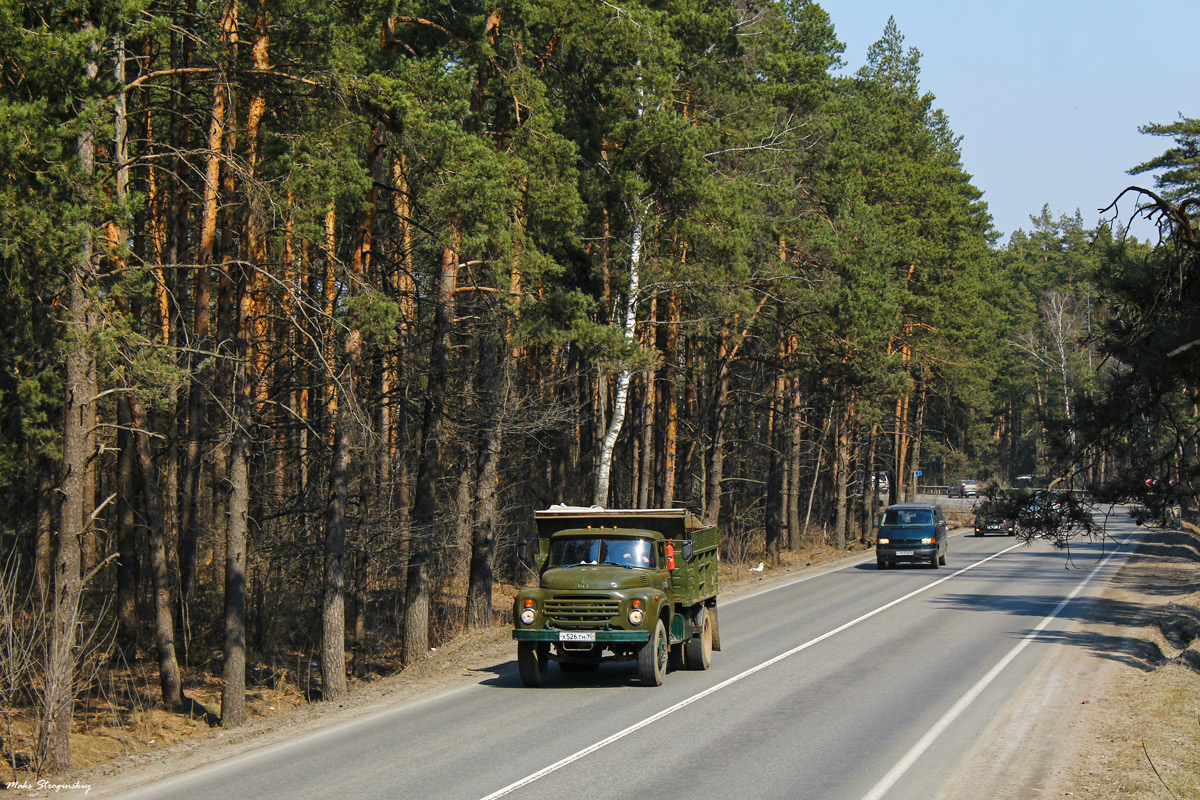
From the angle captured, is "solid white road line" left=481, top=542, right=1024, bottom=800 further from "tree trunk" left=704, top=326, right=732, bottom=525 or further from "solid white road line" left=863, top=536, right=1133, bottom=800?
"tree trunk" left=704, top=326, right=732, bottom=525

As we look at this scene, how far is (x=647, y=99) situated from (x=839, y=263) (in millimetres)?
11638

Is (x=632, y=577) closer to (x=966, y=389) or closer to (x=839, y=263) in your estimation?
(x=839, y=263)

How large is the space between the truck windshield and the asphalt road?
1.65 meters

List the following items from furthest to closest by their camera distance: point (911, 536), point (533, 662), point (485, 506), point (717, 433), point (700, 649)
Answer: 1. point (717, 433)
2. point (911, 536)
3. point (485, 506)
4. point (700, 649)
5. point (533, 662)

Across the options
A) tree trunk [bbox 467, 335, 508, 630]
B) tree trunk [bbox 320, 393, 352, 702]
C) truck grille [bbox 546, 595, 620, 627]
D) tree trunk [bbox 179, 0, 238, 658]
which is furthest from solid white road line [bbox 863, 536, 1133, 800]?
tree trunk [bbox 179, 0, 238, 658]

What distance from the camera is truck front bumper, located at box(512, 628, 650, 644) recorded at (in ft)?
43.7

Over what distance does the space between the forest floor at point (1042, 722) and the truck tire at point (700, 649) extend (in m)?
A: 3.02

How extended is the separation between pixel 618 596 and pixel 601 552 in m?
1.25

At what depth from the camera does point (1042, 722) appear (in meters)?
11.5

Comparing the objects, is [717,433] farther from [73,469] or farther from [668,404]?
[73,469]

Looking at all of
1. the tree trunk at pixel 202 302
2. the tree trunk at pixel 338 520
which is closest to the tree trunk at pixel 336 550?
the tree trunk at pixel 338 520

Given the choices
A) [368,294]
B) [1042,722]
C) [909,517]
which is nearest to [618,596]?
[1042,722]

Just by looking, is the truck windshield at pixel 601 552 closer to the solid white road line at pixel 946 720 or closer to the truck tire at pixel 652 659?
the truck tire at pixel 652 659

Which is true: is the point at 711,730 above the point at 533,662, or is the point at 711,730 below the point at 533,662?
below
